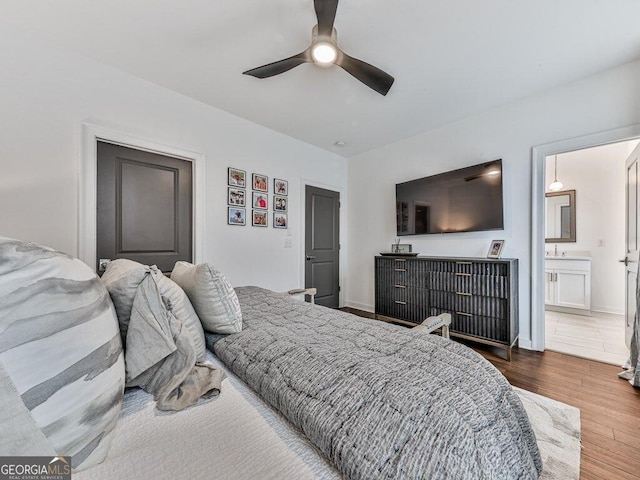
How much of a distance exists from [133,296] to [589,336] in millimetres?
4259

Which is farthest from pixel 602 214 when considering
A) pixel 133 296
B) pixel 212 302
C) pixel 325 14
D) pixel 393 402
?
pixel 133 296

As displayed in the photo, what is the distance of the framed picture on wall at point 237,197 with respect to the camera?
300 cm

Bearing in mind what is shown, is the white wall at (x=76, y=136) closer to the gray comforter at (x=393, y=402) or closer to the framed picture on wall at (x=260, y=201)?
the framed picture on wall at (x=260, y=201)

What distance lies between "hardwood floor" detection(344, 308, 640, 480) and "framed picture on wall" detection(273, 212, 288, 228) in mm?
2650

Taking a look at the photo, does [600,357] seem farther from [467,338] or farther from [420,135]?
[420,135]

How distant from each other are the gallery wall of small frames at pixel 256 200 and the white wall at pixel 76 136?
0.24 feet

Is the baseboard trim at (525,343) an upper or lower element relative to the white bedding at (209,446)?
lower

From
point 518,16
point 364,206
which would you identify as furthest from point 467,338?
point 518,16

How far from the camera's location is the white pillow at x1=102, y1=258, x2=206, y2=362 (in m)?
0.86

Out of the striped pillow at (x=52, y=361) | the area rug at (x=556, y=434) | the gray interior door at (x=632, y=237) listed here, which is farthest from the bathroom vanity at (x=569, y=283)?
the striped pillow at (x=52, y=361)

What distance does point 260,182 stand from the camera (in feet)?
10.7

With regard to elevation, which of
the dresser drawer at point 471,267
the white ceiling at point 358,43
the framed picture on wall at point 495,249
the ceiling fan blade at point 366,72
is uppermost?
the white ceiling at point 358,43

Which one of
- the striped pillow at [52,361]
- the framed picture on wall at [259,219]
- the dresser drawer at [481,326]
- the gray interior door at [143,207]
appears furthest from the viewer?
the framed picture on wall at [259,219]

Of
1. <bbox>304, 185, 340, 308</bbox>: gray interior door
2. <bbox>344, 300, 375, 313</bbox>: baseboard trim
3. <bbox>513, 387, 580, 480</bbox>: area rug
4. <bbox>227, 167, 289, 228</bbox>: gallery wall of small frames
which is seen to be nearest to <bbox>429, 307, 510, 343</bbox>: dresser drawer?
<bbox>513, 387, 580, 480</bbox>: area rug
